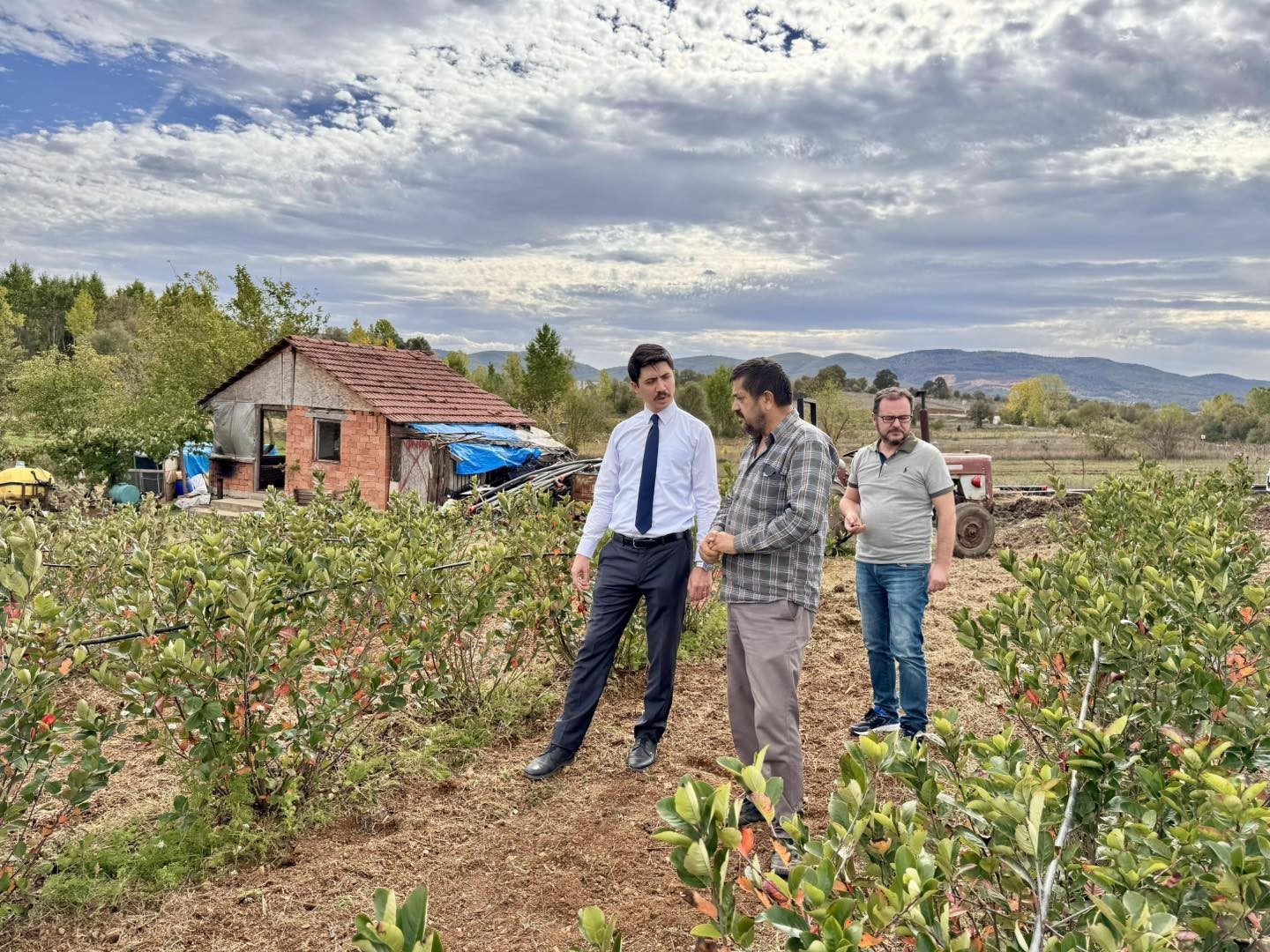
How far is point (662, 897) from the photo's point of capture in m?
3.01

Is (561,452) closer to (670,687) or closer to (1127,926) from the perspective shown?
(670,687)

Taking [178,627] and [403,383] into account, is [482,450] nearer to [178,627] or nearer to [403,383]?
[403,383]

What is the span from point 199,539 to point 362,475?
58.1 feet

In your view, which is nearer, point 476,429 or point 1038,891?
point 1038,891

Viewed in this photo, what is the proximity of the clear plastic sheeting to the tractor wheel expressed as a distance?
58.3ft

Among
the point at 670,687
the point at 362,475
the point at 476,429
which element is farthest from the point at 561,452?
the point at 670,687

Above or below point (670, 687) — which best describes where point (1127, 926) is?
above

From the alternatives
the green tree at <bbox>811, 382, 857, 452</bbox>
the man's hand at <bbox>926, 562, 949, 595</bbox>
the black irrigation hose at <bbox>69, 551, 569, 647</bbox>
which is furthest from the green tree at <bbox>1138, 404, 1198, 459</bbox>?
the black irrigation hose at <bbox>69, 551, 569, 647</bbox>

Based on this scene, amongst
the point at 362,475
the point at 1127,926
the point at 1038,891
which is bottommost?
the point at 362,475

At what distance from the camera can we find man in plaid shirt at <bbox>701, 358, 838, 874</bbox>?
336 cm

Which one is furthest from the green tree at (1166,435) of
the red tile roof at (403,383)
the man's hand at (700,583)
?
the man's hand at (700,583)

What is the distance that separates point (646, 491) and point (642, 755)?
4.10 feet

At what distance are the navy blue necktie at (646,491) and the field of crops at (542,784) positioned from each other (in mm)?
953

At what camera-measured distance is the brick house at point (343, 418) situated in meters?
20.3
